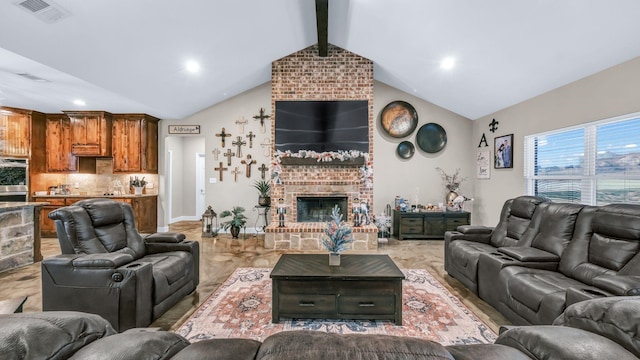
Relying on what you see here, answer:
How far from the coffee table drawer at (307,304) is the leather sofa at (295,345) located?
1.71m

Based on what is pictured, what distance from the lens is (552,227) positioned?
9.21 ft

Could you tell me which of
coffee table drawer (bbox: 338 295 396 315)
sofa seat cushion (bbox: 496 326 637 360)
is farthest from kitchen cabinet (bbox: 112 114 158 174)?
sofa seat cushion (bbox: 496 326 637 360)

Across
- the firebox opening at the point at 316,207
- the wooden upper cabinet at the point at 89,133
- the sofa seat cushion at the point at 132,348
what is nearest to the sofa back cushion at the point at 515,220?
the firebox opening at the point at 316,207

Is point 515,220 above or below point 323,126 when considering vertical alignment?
below

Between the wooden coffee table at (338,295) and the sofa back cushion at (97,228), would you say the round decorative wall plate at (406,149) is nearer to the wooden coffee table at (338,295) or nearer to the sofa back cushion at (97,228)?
the wooden coffee table at (338,295)

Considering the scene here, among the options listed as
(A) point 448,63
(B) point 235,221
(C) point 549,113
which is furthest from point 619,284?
(B) point 235,221

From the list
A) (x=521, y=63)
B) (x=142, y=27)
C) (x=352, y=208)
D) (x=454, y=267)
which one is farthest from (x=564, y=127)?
(x=142, y=27)

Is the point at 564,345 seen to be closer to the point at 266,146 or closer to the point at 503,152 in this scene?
the point at 503,152

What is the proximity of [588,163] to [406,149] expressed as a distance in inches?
119

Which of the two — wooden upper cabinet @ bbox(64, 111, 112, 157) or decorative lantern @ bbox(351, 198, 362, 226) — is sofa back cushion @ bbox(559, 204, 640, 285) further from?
wooden upper cabinet @ bbox(64, 111, 112, 157)

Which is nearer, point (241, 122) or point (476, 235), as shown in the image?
point (476, 235)

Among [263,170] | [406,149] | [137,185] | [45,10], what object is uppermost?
[45,10]

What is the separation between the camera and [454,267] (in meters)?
3.40

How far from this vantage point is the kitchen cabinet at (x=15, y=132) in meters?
5.27
